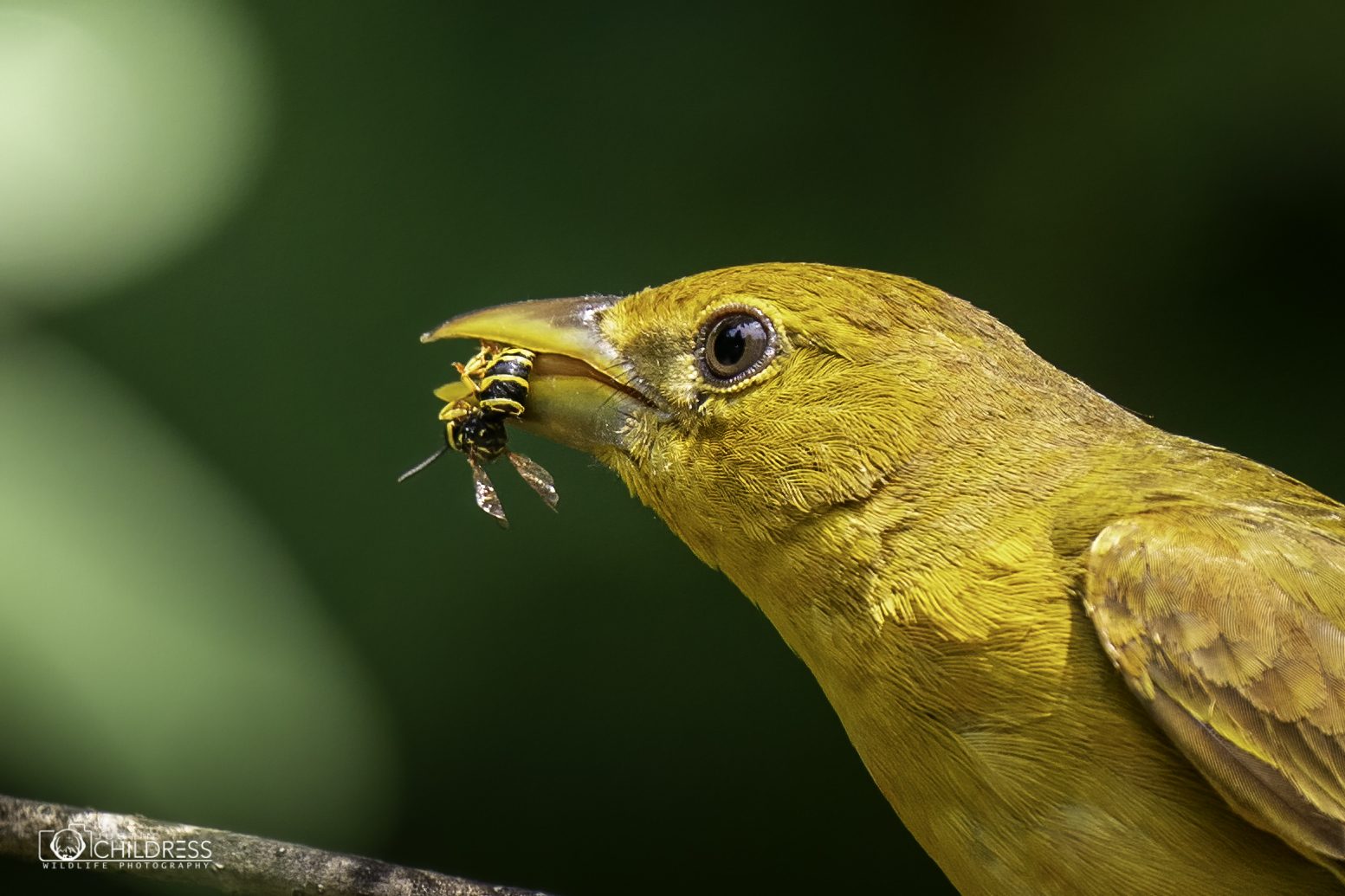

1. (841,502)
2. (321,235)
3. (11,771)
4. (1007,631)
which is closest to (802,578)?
(841,502)

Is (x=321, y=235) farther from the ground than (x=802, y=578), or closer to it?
farther from the ground

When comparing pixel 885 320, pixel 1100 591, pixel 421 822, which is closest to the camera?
pixel 1100 591

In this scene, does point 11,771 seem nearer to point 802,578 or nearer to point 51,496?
point 51,496

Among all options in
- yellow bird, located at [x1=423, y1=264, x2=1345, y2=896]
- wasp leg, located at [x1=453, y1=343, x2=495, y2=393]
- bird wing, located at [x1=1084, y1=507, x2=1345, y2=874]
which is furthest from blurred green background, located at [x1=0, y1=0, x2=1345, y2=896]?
bird wing, located at [x1=1084, y1=507, x2=1345, y2=874]

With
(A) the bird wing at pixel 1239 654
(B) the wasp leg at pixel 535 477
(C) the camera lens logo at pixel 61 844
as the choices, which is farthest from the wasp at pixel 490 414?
(A) the bird wing at pixel 1239 654

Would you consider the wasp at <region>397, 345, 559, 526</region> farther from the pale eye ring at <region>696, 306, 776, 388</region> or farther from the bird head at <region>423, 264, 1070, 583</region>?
the pale eye ring at <region>696, 306, 776, 388</region>

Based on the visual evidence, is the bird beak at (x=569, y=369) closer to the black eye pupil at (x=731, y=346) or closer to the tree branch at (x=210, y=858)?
the black eye pupil at (x=731, y=346)

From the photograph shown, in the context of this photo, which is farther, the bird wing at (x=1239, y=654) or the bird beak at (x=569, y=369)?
the bird beak at (x=569, y=369)

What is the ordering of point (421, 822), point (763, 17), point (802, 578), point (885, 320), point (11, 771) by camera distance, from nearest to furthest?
point (802, 578) → point (885, 320) → point (11, 771) → point (421, 822) → point (763, 17)
